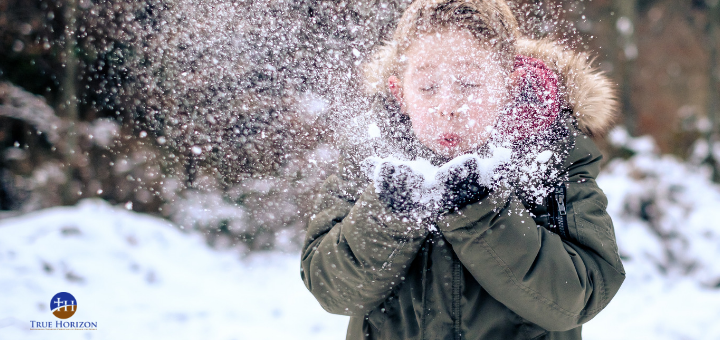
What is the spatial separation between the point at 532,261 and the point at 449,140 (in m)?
0.34

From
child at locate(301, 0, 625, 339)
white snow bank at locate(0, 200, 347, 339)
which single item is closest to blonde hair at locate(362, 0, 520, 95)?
child at locate(301, 0, 625, 339)

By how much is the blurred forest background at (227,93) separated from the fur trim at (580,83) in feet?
0.17

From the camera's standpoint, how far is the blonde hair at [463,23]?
1045 millimetres

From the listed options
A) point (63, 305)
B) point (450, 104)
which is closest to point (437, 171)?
point (450, 104)

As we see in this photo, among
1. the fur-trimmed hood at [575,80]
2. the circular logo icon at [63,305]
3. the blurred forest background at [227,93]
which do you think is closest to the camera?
the fur-trimmed hood at [575,80]

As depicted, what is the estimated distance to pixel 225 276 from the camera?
143 inches

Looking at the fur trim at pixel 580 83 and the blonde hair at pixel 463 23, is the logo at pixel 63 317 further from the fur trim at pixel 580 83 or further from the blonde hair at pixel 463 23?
the fur trim at pixel 580 83

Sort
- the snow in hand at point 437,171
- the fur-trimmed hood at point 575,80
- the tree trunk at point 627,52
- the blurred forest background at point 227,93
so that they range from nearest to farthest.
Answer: the snow in hand at point 437,171 < the fur-trimmed hood at point 575,80 < the blurred forest background at point 227,93 < the tree trunk at point 627,52

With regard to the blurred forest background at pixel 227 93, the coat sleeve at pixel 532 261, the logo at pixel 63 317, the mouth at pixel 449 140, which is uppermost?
the blurred forest background at pixel 227 93

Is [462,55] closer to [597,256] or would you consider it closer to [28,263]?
[597,256]

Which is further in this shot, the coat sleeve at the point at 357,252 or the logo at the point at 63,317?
the logo at the point at 63,317

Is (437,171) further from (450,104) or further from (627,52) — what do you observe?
(627,52)

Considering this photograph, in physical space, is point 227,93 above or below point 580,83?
above

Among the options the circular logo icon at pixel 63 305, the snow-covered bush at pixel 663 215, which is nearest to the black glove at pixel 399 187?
the circular logo icon at pixel 63 305
